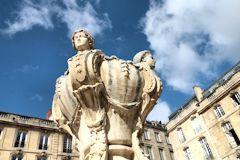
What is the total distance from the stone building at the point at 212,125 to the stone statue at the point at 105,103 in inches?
736

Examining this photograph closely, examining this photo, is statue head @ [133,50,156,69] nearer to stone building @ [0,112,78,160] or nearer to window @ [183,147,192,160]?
stone building @ [0,112,78,160]

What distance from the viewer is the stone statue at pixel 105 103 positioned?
3.03 m

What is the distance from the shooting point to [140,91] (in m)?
3.54

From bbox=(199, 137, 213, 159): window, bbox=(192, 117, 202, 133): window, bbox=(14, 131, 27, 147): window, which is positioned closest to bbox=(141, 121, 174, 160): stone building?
bbox=(192, 117, 202, 133): window

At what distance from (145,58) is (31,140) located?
66.9ft

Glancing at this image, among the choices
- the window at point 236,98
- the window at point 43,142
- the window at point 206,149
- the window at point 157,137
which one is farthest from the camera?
the window at point 157,137

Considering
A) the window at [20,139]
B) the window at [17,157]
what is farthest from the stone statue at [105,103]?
the window at [20,139]

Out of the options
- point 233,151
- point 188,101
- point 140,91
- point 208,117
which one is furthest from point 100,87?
point 188,101

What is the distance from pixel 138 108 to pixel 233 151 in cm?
1920

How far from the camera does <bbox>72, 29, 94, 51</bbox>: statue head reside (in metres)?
3.87

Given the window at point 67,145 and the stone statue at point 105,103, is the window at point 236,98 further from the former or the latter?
the stone statue at point 105,103

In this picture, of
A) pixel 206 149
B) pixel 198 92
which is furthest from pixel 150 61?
pixel 198 92

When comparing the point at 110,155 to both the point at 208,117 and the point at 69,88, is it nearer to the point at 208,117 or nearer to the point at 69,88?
the point at 69,88

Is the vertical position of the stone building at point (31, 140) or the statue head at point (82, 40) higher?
the stone building at point (31, 140)
